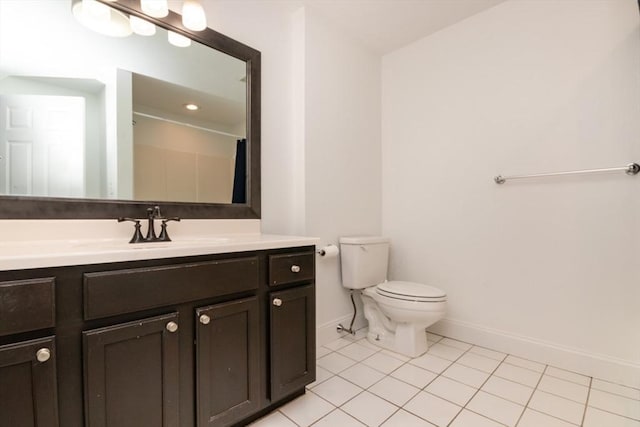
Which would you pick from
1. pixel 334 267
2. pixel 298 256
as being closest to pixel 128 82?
pixel 298 256

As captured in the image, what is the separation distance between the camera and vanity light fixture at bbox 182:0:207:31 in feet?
4.80

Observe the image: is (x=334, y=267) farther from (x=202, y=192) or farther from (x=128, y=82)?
(x=128, y=82)

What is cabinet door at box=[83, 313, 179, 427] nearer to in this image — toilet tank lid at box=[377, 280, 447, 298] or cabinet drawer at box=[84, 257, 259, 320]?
cabinet drawer at box=[84, 257, 259, 320]

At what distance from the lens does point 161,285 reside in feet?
3.18

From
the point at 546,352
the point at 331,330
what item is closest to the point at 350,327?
the point at 331,330

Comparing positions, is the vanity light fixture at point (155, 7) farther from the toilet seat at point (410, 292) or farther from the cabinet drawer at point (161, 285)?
the toilet seat at point (410, 292)

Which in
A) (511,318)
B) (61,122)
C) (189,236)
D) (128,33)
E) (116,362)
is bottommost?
(511,318)

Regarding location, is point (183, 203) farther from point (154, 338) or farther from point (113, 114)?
point (154, 338)

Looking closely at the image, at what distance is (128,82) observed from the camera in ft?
4.57

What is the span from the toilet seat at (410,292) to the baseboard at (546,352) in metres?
0.48

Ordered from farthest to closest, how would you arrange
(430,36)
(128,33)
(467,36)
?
1. (430,36)
2. (467,36)
3. (128,33)

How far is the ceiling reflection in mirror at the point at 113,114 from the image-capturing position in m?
1.15

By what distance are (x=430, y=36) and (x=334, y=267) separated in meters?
1.89

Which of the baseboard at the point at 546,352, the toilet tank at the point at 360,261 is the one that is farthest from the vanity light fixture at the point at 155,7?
the baseboard at the point at 546,352
